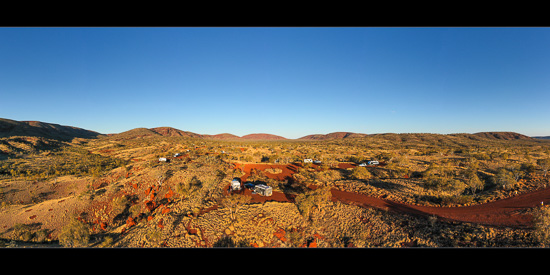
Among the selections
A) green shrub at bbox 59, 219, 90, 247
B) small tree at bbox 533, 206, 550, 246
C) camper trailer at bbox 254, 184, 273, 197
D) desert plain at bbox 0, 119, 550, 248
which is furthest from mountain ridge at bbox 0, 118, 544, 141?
small tree at bbox 533, 206, 550, 246

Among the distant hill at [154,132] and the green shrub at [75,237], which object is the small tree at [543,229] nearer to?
the green shrub at [75,237]

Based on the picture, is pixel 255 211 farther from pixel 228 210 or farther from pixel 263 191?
pixel 263 191

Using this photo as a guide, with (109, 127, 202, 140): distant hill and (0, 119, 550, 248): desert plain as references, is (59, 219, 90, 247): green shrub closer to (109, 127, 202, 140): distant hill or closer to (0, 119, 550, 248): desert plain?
(0, 119, 550, 248): desert plain

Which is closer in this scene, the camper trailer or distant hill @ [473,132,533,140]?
the camper trailer

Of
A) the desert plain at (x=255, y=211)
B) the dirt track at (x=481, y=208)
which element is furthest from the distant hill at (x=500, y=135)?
the dirt track at (x=481, y=208)

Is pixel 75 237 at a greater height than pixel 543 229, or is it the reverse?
pixel 543 229

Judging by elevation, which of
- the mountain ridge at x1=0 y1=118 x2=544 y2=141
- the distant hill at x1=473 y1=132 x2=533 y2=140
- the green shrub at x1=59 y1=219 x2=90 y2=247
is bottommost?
the green shrub at x1=59 y1=219 x2=90 y2=247

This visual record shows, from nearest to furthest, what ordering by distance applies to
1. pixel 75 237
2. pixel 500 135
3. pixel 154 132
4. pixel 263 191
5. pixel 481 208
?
pixel 75 237 → pixel 481 208 → pixel 263 191 → pixel 154 132 → pixel 500 135

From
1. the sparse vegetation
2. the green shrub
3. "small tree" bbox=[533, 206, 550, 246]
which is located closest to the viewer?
"small tree" bbox=[533, 206, 550, 246]

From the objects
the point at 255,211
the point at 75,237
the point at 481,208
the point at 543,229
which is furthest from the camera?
the point at 255,211

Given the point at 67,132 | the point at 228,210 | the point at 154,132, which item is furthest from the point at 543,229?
the point at 67,132
